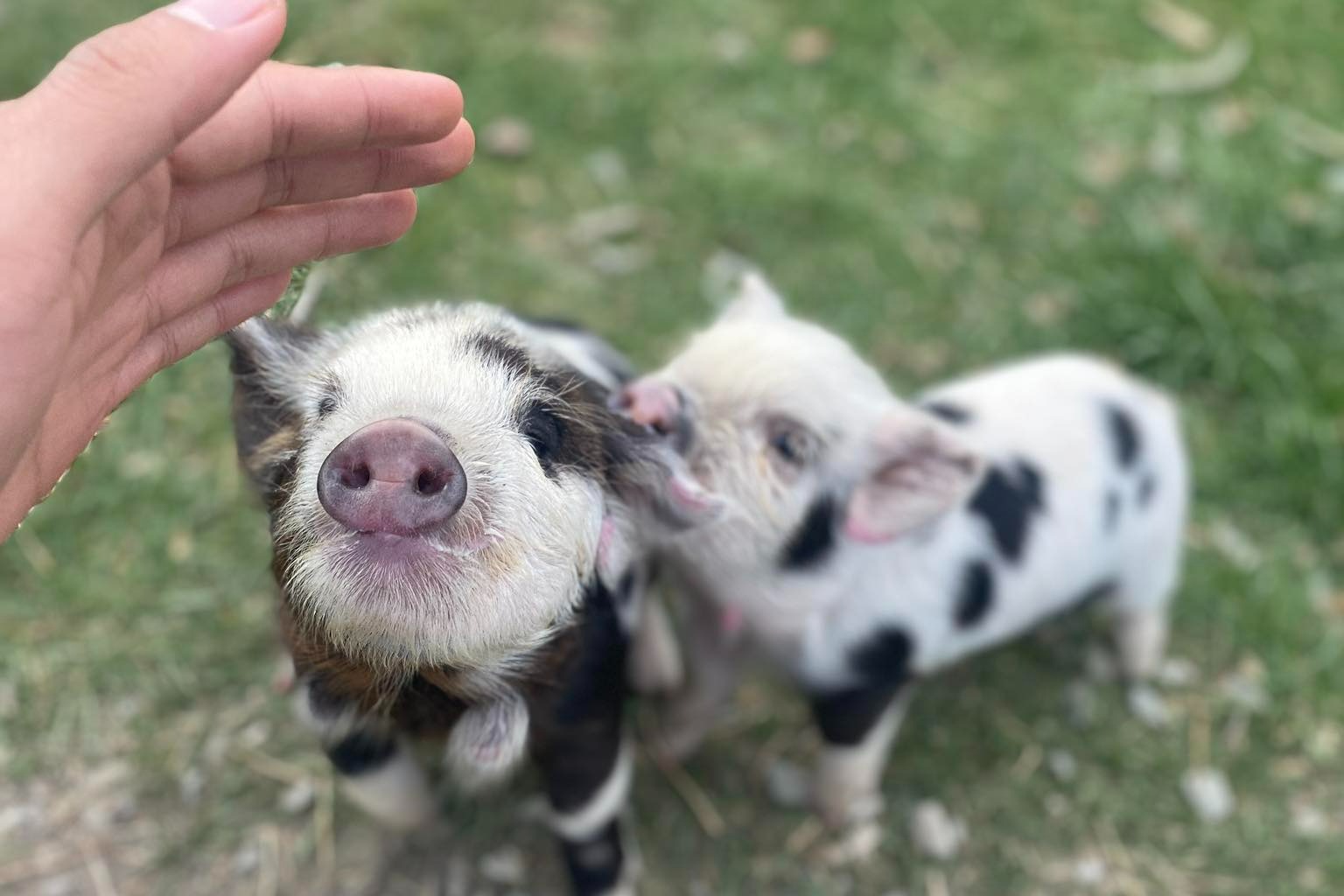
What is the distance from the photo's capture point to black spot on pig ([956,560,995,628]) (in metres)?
2.36

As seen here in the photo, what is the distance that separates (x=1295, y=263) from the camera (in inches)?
144

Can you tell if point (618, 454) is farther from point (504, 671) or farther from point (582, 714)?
point (582, 714)

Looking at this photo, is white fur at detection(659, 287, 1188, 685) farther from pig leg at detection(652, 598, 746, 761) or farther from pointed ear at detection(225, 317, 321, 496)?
pointed ear at detection(225, 317, 321, 496)

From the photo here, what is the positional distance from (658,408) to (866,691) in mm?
883

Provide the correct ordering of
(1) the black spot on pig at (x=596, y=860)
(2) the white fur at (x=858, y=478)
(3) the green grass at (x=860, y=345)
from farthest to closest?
(3) the green grass at (x=860, y=345) < (1) the black spot on pig at (x=596, y=860) < (2) the white fur at (x=858, y=478)

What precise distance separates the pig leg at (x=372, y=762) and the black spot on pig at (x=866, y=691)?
0.92 metres

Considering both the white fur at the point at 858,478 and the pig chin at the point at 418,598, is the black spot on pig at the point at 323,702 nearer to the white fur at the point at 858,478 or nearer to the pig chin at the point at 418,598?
the pig chin at the point at 418,598

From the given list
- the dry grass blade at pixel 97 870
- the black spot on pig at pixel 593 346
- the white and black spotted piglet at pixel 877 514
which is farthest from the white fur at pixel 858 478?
the dry grass blade at pixel 97 870

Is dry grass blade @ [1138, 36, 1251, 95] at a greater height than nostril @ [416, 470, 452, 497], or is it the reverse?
nostril @ [416, 470, 452, 497]

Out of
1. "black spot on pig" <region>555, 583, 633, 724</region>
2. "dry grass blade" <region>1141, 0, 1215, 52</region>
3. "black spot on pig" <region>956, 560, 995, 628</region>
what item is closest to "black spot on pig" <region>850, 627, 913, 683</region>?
"black spot on pig" <region>956, 560, 995, 628</region>

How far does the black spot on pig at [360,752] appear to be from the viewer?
6.38 ft

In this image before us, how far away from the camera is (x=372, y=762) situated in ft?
6.79

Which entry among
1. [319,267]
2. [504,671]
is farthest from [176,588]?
[504,671]

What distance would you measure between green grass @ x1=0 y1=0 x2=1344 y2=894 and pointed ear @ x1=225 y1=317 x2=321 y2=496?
76cm
